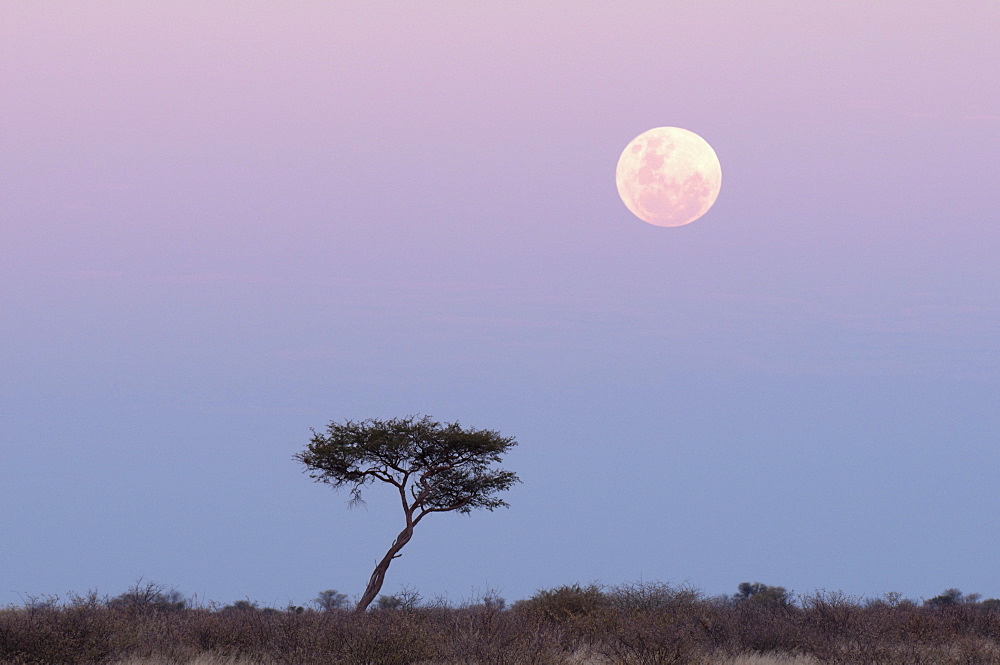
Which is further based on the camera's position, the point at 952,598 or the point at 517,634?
the point at 952,598

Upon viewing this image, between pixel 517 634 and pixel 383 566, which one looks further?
pixel 383 566

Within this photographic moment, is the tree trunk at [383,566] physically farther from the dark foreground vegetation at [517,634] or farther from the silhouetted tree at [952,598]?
the silhouetted tree at [952,598]

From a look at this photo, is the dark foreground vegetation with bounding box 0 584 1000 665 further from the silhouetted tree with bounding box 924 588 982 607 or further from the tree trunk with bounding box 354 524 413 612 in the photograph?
the silhouetted tree with bounding box 924 588 982 607

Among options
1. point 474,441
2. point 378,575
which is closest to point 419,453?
point 474,441

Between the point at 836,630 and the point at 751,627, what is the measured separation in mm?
2194

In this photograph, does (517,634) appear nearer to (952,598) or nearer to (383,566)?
(383,566)

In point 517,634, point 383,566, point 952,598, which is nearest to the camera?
point 517,634

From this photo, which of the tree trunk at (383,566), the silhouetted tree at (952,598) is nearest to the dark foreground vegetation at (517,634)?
the tree trunk at (383,566)

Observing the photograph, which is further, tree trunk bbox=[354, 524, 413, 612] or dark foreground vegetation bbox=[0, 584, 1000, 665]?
tree trunk bbox=[354, 524, 413, 612]

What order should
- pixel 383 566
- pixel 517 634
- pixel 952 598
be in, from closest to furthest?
pixel 517 634 → pixel 383 566 → pixel 952 598

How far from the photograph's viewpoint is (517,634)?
64.1ft

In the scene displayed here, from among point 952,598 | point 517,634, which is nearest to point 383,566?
point 517,634

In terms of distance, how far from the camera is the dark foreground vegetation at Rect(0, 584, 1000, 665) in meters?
18.2

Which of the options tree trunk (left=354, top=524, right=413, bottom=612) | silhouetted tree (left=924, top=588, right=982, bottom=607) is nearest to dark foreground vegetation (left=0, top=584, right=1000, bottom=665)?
tree trunk (left=354, top=524, right=413, bottom=612)
